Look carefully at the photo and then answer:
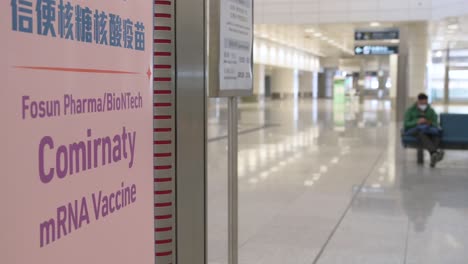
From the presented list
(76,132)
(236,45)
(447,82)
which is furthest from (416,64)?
(76,132)

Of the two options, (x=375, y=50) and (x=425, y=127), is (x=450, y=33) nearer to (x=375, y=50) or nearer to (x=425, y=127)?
(x=375, y=50)

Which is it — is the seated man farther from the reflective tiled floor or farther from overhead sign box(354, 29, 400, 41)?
overhead sign box(354, 29, 400, 41)

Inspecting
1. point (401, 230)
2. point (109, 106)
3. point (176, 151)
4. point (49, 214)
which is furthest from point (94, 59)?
point (401, 230)

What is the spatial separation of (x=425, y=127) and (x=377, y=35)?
14.5 m

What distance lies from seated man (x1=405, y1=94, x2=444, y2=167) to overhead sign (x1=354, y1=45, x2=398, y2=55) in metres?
13.8

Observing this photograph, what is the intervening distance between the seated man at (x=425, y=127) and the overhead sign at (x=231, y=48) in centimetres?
800

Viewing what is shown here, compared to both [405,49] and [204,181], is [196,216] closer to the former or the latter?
[204,181]

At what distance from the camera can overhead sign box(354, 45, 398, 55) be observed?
24875 mm

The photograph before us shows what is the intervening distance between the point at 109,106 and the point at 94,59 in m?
0.21

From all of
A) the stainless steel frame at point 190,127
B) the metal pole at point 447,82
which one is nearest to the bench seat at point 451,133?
the stainless steel frame at point 190,127

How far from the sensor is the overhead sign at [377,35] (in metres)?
24.7

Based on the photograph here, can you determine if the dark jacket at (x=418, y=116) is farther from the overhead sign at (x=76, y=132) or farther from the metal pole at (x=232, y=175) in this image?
the overhead sign at (x=76, y=132)

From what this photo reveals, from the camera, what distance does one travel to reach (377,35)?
24.8 meters

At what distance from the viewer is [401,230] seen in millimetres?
6125
